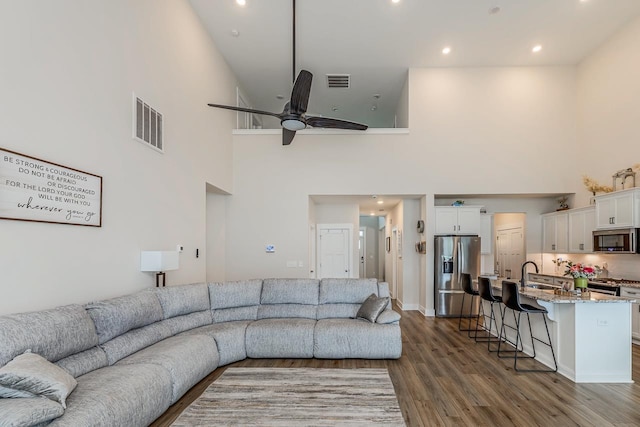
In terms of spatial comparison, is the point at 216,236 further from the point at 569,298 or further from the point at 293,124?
the point at 569,298

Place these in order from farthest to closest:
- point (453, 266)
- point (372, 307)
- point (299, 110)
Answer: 1. point (453, 266)
2. point (372, 307)
3. point (299, 110)

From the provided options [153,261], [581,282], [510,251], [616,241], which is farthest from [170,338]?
[510,251]

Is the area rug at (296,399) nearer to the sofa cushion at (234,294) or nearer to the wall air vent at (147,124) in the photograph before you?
the sofa cushion at (234,294)

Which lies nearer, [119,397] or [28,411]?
[28,411]

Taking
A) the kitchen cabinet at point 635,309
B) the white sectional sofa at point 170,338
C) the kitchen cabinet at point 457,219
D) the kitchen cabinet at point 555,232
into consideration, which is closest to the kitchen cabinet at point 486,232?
the kitchen cabinet at point 457,219

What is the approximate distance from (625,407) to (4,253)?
4.94 meters

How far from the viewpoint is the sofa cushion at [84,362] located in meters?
2.32

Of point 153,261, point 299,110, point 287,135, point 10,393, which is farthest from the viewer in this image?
point 287,135

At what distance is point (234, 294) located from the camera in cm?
447

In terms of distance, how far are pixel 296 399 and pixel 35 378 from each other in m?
1.88

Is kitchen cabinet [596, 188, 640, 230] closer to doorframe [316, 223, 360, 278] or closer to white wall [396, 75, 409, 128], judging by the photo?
white wall [396, 75, 409, 128]

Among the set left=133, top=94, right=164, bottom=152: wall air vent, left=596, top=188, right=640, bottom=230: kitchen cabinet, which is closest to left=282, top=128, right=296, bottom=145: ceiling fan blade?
left=133, top=94, right=164, bottom=152: wall air vent

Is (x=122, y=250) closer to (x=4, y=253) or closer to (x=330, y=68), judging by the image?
(x=4, y=253)

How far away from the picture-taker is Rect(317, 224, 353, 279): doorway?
26.6 feet
